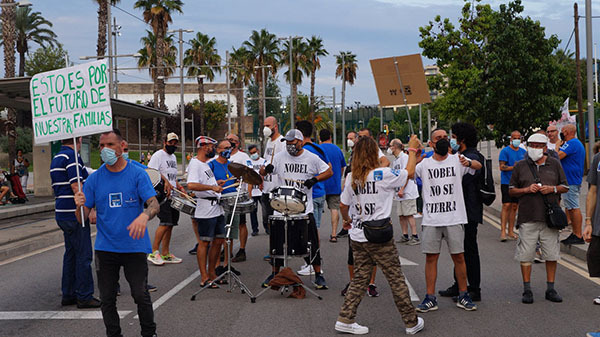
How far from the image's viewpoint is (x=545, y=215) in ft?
25.1

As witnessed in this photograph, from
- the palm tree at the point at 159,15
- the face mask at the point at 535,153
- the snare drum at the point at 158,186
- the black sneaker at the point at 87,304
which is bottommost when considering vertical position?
the black sneaker at the point at 87,304

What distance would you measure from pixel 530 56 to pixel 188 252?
1647 centimetres

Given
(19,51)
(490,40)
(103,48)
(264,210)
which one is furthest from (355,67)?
(264,210)

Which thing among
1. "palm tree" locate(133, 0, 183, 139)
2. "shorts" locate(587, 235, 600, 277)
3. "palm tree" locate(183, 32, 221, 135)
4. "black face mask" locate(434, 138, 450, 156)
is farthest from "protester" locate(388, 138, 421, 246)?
"palm tree" locate(183, 32, 221, 135)

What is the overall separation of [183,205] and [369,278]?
3.15m

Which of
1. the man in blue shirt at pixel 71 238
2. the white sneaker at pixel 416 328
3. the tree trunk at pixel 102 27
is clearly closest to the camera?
the white sneaker at pixel 416 328

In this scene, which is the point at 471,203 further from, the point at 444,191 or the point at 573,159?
the point at 573,159

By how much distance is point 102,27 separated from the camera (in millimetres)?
34750

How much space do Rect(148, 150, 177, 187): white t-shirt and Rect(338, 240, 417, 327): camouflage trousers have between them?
498cm

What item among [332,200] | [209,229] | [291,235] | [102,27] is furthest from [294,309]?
[102,27]

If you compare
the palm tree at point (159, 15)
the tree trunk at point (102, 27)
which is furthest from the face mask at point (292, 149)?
the palm tree at point (159, 15)

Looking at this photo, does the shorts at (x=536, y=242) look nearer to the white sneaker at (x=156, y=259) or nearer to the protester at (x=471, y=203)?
the protester at (x=471, y=203)

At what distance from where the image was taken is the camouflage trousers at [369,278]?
20.8 ft

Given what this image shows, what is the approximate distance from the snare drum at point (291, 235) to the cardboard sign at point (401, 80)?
5304 millimetres
